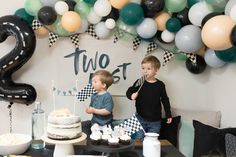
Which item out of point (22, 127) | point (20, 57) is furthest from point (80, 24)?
point (22, 127)

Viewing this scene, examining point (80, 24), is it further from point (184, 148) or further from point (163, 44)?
point (184, 148)

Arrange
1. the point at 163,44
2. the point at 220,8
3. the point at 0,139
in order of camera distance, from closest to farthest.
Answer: the point at 0,139 → the point at 220,8 → the point at 163,44

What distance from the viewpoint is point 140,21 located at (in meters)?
2.40

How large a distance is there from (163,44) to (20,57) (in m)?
1.07

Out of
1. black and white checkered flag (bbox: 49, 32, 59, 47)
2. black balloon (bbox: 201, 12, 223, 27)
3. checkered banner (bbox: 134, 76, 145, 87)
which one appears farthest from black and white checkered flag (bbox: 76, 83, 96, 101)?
black balloon (bbox: 201, 12, 223, 27)

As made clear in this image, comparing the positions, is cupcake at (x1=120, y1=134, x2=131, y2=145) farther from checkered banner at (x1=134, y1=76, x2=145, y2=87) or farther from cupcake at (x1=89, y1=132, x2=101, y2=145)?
checkered banner at (x1=134, y1=76, x2=145, y2=87)

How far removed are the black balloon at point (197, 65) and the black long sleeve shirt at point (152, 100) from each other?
1.02ft

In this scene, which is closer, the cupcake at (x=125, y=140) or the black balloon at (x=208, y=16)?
the cupcake at (x=125, y=140)

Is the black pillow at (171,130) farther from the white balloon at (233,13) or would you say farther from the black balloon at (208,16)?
the white balloon at (233,13)

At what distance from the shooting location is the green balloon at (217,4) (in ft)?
6.97

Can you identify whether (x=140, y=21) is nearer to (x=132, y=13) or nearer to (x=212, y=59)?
(x=132, y=13)

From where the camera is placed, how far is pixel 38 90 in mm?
2695

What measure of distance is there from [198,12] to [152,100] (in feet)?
2.28

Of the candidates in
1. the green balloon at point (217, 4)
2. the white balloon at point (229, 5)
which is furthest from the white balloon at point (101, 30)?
the white balloon at point (229, 5)
